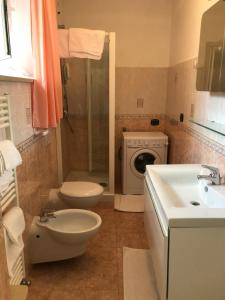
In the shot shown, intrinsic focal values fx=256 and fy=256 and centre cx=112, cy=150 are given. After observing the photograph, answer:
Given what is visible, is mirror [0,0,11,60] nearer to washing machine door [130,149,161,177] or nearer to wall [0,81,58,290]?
wall [0,81,58,290]

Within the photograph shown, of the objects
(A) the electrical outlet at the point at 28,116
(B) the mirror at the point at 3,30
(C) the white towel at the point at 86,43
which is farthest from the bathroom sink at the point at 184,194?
(C) the white towel at the point at 86,43

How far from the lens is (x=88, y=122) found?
11.2ft

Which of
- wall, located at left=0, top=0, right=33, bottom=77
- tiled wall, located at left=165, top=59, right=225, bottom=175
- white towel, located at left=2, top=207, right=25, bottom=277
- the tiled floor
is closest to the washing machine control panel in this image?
tiled wall, located at left=165, top=59, right=225, bottom=175

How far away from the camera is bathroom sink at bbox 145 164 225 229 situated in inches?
47.6

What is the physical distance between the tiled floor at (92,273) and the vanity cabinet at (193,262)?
706 millimetres

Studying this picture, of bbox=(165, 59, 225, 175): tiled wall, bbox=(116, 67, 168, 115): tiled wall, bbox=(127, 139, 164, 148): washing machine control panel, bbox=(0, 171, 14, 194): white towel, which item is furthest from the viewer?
bbox=(116, 67, 168, 115): tiled wall

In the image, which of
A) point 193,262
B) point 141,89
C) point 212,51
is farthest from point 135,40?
point 193,262

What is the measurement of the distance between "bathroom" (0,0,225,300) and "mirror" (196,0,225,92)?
0.06 m

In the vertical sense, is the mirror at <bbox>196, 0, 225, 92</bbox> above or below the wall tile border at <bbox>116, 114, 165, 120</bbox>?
above

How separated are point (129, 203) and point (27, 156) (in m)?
1.68

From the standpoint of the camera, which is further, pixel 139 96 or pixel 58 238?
pixel 139 96

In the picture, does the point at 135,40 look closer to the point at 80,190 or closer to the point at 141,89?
the point at 141,89

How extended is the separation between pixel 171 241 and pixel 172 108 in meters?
2.29

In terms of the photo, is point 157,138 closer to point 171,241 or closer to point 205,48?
point 205,48
